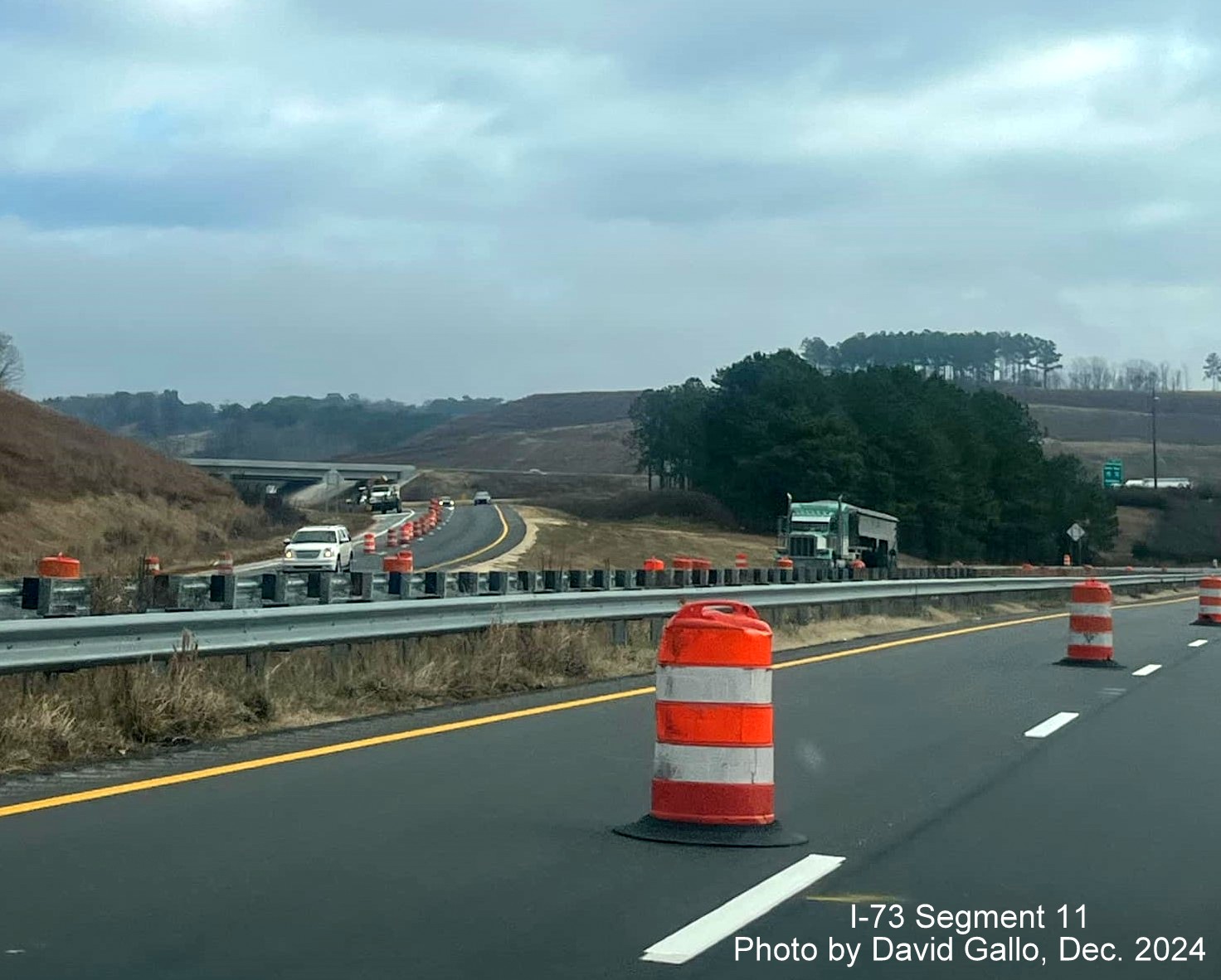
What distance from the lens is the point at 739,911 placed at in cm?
677

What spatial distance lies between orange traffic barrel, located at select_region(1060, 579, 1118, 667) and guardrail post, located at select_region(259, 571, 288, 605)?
A: 9.75 metres

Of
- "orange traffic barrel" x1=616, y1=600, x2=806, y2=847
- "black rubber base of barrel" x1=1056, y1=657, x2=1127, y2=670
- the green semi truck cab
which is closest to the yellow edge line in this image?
the green semi truck cab

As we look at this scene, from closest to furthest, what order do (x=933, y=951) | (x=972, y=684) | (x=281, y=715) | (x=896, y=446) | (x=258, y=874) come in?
(x=933, y=951)
(x=258, y=874)
(x=281, y=715)
(x=972, y=684)
(x=896, y=446)

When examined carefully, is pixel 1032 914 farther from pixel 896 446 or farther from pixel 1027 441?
pixel 1027 441

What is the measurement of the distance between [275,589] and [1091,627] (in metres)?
10.2

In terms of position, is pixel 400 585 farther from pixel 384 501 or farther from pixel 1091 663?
pixel 384 501

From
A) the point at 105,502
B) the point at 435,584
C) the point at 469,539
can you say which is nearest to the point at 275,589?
the point at 435,584

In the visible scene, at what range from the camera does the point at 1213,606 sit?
1262 inches

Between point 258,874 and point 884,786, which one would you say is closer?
point 258,874

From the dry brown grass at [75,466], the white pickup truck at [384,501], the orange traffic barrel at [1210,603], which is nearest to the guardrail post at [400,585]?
the orange traffic barrel at [1210,603]

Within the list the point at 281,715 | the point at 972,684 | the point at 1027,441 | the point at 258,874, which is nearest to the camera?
the point at 258,874

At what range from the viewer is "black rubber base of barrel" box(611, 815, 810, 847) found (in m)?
8.17

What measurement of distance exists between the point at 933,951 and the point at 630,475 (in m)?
169

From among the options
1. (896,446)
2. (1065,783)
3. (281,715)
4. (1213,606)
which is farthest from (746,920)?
(896,446)
